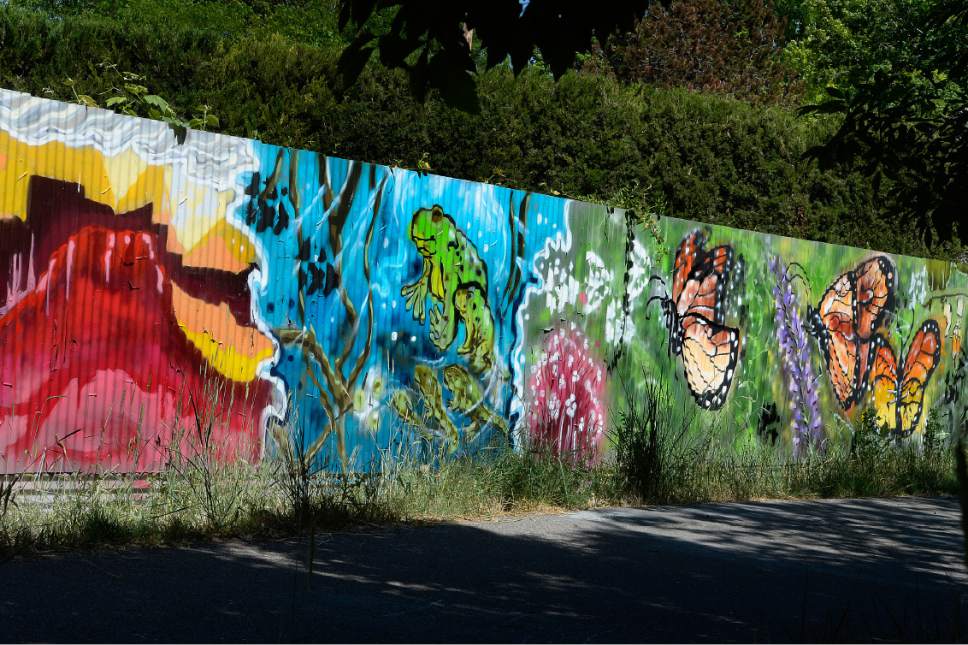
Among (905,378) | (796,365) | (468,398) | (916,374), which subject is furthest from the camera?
(916,374)

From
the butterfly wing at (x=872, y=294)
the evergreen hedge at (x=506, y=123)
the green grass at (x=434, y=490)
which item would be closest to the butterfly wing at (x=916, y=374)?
the butterfly wing at (x=872, y=294)

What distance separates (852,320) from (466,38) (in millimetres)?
9352

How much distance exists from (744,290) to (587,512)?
4.09 m

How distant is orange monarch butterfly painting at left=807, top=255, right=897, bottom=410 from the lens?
39.8 ft

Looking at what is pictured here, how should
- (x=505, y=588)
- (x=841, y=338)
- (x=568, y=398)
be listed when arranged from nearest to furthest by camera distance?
1. (x=505, y=588)
2. (x=568, y=398)
3. (x=841, y=338)

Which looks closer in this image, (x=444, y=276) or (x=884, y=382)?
(x=444, y=276)

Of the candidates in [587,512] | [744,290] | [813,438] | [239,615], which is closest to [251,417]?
[587,512]

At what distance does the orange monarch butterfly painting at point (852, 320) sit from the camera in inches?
478

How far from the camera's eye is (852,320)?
12.5 metres

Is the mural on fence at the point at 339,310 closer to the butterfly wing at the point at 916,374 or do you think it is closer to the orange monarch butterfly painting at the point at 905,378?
the orange monarch butterfly painting at the point at 905,378

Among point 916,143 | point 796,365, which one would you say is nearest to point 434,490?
point 916,143

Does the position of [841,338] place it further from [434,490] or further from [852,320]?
[434,490]

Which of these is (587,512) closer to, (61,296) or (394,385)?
(394,385)

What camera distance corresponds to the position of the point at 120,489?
242 inches
